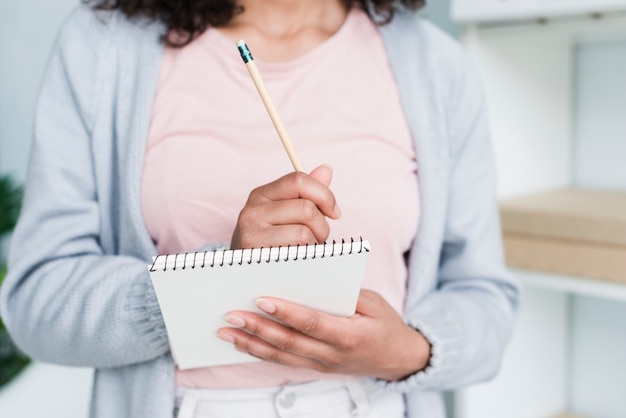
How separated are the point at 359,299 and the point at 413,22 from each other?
381 mm

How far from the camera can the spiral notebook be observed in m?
0.51

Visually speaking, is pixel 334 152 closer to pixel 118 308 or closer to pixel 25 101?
pixel 118 308

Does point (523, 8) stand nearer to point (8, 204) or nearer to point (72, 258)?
point (72, 258)

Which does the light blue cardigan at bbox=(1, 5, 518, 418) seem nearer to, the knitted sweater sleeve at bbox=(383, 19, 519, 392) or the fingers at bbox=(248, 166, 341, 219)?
the knitted sweater sleeve at bbox=(383, 19, 519, 392)

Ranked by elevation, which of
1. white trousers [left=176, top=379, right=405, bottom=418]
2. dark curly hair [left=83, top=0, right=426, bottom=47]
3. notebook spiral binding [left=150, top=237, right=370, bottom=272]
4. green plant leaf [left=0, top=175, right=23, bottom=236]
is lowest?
green plant leaf [left=0, top=175, right=23, bottom=236]

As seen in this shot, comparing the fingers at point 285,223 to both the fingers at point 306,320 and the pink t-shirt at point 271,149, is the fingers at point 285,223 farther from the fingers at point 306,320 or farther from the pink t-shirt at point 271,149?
the pink t-shirt at point 271,149

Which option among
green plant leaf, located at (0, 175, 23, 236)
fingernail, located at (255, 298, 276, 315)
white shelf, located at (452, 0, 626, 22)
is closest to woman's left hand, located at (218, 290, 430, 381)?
fingernail, located at (255, 298, 276, 315)

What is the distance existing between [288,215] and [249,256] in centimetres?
6

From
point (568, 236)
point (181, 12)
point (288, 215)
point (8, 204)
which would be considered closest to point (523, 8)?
point (568, 236)

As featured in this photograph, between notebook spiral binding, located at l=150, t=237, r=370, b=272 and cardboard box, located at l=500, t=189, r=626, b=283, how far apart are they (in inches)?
20.7

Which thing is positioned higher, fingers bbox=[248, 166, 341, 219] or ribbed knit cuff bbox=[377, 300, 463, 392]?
fingers bbox=[248, 166, 341, 219]

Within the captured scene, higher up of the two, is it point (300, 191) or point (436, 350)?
point (300, 191)

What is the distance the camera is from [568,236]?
981mm

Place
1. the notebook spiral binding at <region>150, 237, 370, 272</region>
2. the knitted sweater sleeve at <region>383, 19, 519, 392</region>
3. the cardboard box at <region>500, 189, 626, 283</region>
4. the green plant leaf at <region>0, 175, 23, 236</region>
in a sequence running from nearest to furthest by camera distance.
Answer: the notebook spiral binding at <region>150, 237, 370, 272</region> < the knitted sweater sleeve at <region>383, 19, 519, 392</region> < the cardboard box at <region>500, 189, 626, 283</region> < the green plant leaf at <region>0, 175, 23, 236</region>
